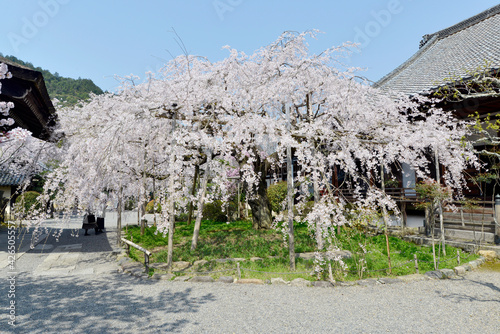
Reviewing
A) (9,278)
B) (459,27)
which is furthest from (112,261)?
(459,27)

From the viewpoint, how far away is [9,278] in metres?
7.02

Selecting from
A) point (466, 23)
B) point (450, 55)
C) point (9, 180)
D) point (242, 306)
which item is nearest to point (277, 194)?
point (450, 55)

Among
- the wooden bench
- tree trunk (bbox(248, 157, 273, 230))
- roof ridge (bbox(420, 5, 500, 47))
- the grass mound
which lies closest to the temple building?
the grass mound

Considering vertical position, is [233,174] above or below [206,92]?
below

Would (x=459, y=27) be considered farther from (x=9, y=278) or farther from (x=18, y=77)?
(x=9, y=278)

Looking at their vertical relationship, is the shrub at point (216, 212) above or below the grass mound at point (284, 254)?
above

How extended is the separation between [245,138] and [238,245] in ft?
13.5

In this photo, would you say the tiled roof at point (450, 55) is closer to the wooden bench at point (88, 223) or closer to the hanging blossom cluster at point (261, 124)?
the hanging blossom cluster at point (261, 124)

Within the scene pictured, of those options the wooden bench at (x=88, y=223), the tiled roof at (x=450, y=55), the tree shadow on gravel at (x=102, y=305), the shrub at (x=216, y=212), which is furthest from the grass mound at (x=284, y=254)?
the tiled roof at (x=450, y=55)

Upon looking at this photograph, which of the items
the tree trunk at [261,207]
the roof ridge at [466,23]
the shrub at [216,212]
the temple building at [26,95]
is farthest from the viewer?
the shrub at [216,212]

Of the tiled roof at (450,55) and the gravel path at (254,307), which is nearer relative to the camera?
the gravel path at (254,307)

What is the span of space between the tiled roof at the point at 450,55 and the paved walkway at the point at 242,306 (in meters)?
7.15

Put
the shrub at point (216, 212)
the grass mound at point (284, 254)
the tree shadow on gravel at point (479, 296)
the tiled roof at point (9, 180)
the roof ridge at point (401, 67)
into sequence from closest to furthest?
1. the tree shadow on gravel at point (479, 296)
2. the grass mound at point (284, 254)
3. the roof ridge at point (401, 67)
4. the shrub at point (216, 212)
5. the tiled roof at point (9, 180)

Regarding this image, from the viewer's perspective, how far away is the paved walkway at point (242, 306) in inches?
172
